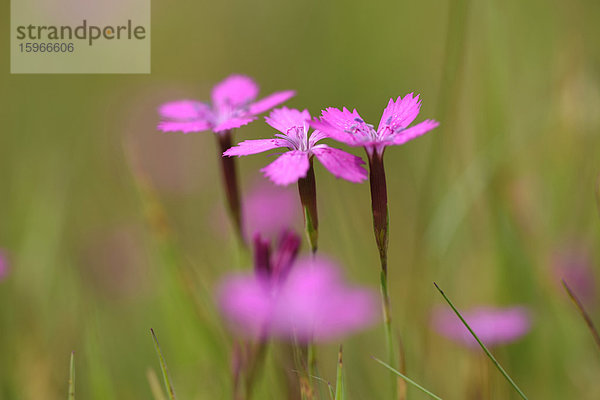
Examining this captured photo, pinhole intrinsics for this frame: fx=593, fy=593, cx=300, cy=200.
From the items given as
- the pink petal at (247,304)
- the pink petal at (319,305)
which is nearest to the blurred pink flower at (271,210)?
the pink petal at (319,305)

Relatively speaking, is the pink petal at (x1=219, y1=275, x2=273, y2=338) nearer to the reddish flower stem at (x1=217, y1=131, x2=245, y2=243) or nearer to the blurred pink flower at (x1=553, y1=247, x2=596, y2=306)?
the reddish flower stem at (x1=217, y1=131, x2=245, y2=243)

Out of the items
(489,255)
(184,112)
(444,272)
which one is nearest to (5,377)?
(184,112)

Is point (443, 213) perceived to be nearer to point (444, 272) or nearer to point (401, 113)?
point (444, 272)

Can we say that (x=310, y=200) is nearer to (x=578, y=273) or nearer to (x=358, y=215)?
(x=578, y=273)

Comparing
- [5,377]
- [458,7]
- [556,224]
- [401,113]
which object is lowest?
[5,377]

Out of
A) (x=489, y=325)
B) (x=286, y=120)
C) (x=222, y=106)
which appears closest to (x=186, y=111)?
(x=222, y=106)

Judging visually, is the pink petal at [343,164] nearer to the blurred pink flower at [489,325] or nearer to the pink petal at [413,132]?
the pink petal at [413,132]
